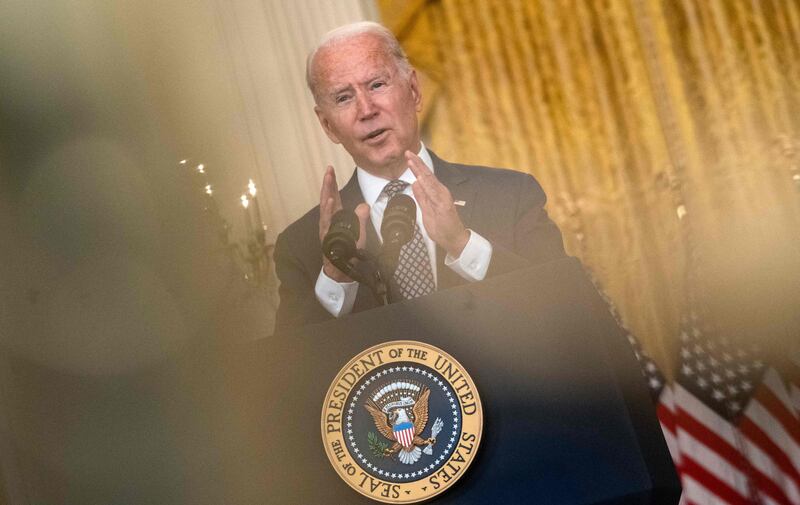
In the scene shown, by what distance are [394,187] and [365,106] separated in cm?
27

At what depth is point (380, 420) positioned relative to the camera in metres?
1.61

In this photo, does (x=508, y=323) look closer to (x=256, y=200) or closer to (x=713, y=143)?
(x=256, y=200)

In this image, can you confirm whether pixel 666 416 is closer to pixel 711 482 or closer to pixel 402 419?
pixel 711 482

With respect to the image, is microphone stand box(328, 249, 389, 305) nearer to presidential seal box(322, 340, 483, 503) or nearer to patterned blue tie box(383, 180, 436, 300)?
presidential seal box(322, 340, 483, 503)

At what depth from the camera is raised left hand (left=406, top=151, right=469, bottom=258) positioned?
2.37m

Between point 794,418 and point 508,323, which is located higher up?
point 508,323

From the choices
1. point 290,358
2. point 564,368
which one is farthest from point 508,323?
point 290,358

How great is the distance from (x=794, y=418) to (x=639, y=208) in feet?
3.26

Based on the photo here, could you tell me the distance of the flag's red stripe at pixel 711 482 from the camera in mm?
3461

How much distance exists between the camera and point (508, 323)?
159cm

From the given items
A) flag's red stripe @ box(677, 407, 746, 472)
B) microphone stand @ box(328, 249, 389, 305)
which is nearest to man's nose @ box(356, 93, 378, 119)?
microphone stand @ box(328, 249, 389, 305)

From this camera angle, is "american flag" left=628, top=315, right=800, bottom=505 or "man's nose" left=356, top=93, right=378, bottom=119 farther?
"american flag" left=628, top=315, right=800, bottom=505

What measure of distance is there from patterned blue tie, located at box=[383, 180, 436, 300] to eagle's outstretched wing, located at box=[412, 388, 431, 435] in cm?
102

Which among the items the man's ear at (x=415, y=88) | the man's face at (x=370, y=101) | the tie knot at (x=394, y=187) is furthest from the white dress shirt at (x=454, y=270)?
the man's ear at (x=415, y=88)
